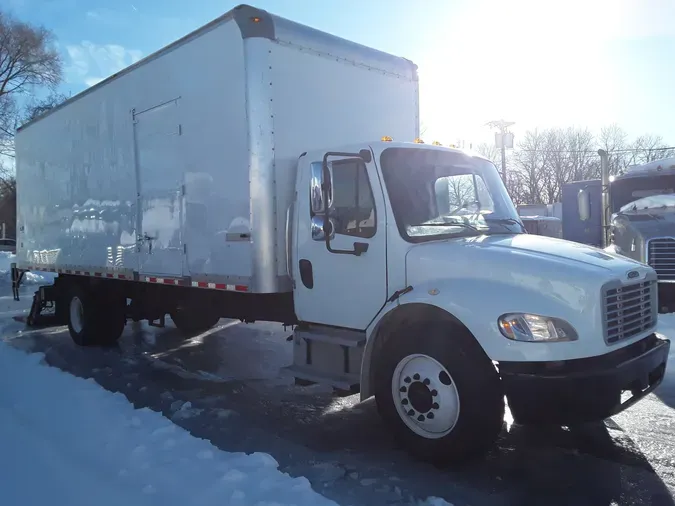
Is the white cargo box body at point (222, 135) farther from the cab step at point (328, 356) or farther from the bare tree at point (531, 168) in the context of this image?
the bare tree at point (531, 168)

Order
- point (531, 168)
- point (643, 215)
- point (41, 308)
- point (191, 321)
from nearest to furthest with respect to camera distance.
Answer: point (643, 215)
point (191, 321)
point (41, 308)
point (531, 168)

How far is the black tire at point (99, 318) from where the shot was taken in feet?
27.9

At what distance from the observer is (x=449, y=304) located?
12.6ft

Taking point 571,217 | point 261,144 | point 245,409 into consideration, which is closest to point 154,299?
point 245,409

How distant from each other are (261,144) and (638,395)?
143 inches

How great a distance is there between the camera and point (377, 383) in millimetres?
4285

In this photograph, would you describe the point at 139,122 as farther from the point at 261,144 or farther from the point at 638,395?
the point at 638,395

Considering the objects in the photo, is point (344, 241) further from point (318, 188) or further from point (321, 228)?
point (318, 188)

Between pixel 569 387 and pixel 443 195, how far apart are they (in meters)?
1.90

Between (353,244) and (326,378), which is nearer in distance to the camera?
(353,244)

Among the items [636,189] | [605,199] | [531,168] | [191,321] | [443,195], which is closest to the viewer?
[443,195]

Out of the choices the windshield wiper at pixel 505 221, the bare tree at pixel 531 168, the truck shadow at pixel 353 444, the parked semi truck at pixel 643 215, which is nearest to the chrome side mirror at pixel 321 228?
the windshield wiper at pixel 505 221

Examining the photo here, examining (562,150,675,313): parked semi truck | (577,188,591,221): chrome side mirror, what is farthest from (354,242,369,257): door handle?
(577,188,591,221): chrome side mirror

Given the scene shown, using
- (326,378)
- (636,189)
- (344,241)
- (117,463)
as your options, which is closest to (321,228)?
(344,241)
